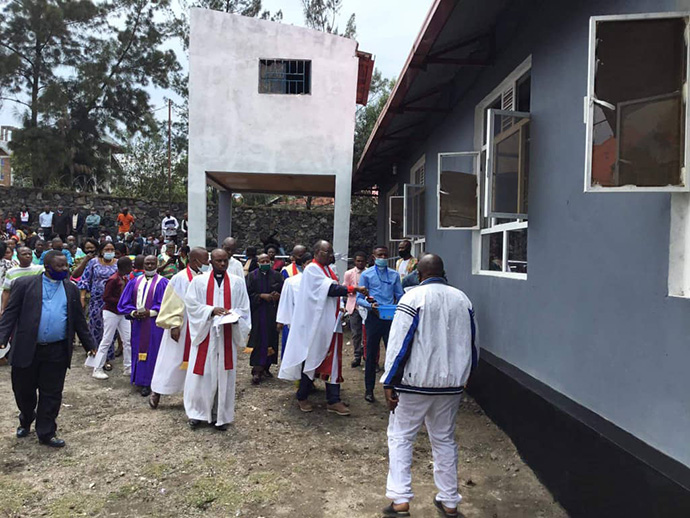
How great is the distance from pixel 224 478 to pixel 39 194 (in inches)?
727

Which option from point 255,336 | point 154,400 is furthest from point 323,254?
point 154,400

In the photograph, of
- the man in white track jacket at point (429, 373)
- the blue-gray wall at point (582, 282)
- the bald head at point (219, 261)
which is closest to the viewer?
the blue-gray wall at point (582, 282)

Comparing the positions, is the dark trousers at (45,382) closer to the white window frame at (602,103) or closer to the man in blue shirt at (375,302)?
the man in blue shirt at (375,302)

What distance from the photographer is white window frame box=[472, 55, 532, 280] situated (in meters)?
5.14

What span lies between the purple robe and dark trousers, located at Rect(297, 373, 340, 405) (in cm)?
198

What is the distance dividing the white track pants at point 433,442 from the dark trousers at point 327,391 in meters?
2.31

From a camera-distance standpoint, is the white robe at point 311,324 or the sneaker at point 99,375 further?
the sneaker at point 99,375

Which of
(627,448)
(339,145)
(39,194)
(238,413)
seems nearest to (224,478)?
(238,413)

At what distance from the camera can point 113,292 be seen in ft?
24.6

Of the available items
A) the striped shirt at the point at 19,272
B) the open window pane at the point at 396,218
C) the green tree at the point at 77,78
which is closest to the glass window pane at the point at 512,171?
the striped shirt at the point at 19,272

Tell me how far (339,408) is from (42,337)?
9.73 ft

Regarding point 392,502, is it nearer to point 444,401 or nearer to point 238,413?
point 444,401

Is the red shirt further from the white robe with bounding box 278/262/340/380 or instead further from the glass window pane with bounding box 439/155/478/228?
the glass window pane with bounding box 439/155/478/228

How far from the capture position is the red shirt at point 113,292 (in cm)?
747
